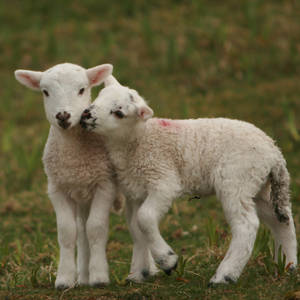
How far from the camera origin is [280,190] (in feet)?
15.2

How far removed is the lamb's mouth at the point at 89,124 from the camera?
445 cm

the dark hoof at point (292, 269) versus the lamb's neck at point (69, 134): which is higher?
the lamb's neck at point (69, 134)

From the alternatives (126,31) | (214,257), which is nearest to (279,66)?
(126,31)

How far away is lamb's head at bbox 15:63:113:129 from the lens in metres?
4.44

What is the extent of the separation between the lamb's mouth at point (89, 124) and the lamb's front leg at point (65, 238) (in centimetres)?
60

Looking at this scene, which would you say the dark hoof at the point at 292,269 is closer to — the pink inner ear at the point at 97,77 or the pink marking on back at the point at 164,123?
the pink marking on back at the point at 164,123

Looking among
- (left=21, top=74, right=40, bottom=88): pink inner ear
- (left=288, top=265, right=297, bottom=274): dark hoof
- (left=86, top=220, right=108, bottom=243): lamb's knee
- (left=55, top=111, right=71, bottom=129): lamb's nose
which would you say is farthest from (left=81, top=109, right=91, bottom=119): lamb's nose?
(left=288, top=265, right=297, bottom=274): dark hoof

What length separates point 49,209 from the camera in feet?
24.0

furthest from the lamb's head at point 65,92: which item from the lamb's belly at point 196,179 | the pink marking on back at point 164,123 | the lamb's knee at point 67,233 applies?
the lamb's belly at point 196,179

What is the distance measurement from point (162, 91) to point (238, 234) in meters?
6.22

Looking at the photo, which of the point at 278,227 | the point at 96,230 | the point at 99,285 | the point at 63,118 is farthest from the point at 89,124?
the point at 278,227

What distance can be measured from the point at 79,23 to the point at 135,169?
798 cm

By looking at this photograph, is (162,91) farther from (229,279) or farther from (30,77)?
(229,279)

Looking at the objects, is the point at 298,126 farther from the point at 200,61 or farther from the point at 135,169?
the point at 135,169
